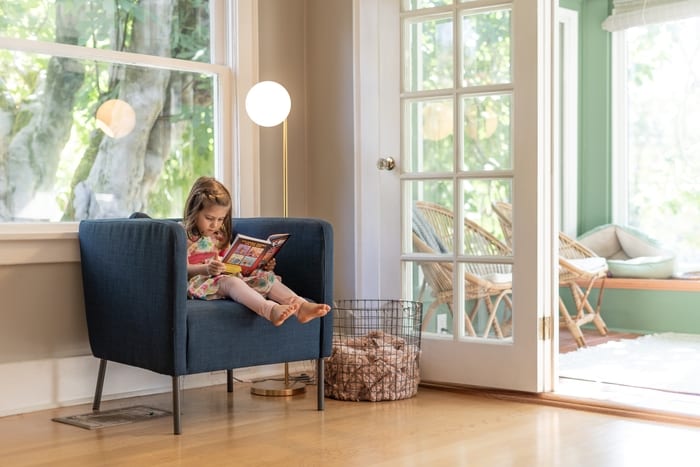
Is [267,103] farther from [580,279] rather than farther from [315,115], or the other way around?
[580,279]

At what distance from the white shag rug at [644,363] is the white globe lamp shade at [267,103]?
5.82ft

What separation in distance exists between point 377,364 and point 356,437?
0.65m

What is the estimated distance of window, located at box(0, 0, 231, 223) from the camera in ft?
11.8

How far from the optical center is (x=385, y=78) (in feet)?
13.6

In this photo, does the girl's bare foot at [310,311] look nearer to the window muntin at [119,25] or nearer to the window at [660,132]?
the window muntin at [119,25]

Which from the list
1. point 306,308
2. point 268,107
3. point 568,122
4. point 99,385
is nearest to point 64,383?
point 99,385

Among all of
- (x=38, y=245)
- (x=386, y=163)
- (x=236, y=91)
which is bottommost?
(x=38, y=245)

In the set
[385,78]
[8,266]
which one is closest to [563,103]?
[385,78]

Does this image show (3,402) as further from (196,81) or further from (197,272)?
Answer: (196,81)

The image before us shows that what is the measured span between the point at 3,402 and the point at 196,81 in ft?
5.33

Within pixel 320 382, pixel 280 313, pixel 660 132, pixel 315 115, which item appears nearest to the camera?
pixel 280 313

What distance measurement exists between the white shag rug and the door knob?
1259mm

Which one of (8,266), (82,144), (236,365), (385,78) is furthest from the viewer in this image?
(385,78)

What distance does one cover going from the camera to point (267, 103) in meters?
3.98
